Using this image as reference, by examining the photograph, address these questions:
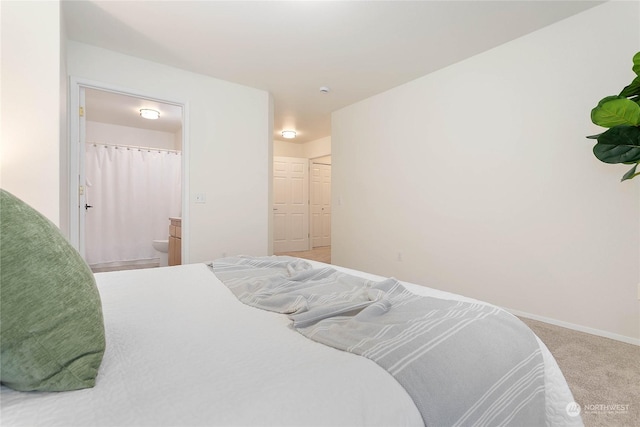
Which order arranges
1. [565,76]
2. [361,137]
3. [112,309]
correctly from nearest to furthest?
[112,309] < [565,76] < [361,137]

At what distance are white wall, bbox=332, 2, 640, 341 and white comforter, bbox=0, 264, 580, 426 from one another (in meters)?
1.98

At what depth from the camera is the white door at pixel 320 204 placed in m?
6.78

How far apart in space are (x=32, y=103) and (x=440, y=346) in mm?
2853

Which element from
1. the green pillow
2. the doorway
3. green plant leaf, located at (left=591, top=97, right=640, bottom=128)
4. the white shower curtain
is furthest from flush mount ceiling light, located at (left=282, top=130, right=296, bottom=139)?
the green pillow

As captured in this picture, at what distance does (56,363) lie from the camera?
570mm

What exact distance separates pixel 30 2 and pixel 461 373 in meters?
3.20

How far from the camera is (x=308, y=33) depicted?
101 inches

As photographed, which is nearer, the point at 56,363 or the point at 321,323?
the point at 56,363

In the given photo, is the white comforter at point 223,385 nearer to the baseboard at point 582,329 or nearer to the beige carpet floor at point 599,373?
Result: the beige carpet floor at point 599,373

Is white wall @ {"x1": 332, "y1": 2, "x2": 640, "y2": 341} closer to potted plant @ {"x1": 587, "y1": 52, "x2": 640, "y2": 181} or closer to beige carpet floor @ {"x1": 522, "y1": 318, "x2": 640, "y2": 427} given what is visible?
beige carpet floor @ {"x1": 522, "y1": 318, "x2": 640, "y2": 427}

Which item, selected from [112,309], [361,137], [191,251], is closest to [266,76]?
[361,137]

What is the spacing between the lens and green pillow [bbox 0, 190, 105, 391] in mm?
528

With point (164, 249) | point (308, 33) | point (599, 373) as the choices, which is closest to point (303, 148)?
point (164, 249)

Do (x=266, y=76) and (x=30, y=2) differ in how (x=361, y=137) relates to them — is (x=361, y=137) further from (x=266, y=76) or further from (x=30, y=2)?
(x=30, y=2)
